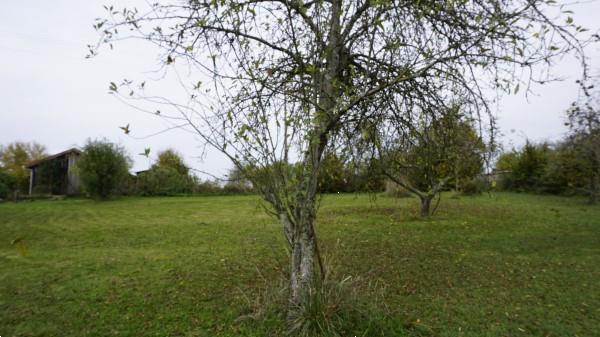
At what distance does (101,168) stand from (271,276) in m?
17.4

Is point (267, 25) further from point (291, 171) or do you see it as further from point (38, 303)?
point (38, 303)

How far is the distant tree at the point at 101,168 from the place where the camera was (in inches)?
740

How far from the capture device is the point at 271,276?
5223 millimetres

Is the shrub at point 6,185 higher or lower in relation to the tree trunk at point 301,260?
higher

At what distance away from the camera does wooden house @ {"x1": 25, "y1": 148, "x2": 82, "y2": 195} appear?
23.9 m

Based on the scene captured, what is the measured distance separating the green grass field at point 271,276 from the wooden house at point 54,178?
15.8 m

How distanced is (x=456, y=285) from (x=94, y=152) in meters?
19.7

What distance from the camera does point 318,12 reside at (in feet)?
11.7

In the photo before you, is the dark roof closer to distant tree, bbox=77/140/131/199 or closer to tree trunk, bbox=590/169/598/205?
distant tree, bbox=77/140/131/199

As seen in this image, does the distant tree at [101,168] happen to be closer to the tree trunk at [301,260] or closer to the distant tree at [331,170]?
the distant tree at [331,170]

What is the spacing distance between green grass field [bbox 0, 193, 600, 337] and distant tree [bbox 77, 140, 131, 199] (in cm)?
918

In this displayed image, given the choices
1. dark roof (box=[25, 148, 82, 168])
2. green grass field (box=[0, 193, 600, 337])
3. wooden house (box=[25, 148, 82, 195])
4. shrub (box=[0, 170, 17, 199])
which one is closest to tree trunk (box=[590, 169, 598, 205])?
green grass field (box=[0, 193, 600, 337])

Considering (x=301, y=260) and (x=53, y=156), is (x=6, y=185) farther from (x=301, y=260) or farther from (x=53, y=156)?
(x=301, y=260)

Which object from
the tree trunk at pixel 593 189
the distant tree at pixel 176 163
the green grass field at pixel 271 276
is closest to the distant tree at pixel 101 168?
the green grass field at pixel 271 276
